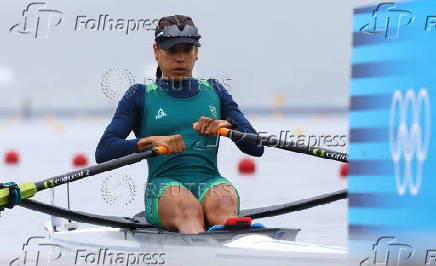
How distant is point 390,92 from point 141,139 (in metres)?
2.13

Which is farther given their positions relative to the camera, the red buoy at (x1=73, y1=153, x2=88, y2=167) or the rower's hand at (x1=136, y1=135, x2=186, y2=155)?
the red buoy at (x1=73, y1=153, x2=88, y2=167)

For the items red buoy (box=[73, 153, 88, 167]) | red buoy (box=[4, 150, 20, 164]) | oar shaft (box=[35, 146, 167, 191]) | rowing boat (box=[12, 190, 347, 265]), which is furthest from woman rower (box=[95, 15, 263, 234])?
red buoy (box=[4, 150, 20, 164])

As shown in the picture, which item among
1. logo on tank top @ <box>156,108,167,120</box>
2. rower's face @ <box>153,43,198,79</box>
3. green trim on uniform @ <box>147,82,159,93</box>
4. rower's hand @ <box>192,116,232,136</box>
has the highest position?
rower's face @ <box>153,43,198,79</box>

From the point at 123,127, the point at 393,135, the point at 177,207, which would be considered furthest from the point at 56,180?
the point at 393,135

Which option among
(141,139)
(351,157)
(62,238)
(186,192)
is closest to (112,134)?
(141,139)

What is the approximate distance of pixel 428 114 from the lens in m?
5.41

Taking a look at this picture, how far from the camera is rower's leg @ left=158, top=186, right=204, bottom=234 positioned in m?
6.91

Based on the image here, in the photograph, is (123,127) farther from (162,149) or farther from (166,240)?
(166,240)

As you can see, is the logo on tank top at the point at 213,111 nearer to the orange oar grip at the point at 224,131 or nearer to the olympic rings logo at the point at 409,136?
the orange oar grip at the point at 224,131

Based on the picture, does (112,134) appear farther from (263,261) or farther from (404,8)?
(404,8)

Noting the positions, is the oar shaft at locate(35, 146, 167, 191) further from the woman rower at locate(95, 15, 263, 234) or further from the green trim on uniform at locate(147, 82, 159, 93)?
the green trim on uniform at locate(147, 82, 159, 93)

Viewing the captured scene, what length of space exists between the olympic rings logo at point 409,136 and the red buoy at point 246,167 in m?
9.87

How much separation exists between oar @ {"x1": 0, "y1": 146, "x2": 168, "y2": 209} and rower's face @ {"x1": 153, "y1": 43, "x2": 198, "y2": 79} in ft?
2.12

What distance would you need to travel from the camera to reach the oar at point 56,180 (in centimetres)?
682
